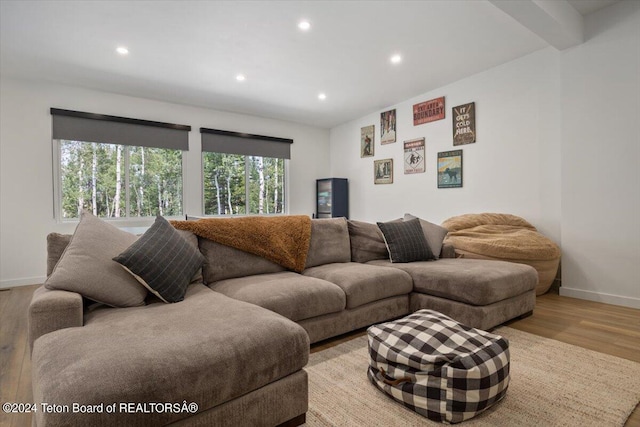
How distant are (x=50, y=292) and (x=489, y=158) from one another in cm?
443

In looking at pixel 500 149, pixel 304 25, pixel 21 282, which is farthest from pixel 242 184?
pixel 500 149

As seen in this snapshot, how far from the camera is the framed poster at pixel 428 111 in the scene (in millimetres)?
4723

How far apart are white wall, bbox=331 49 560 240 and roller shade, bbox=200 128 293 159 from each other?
80.2 inches

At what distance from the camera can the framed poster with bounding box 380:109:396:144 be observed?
5465 millimetres

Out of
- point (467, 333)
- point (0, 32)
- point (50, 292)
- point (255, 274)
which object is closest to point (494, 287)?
point (467, 333)

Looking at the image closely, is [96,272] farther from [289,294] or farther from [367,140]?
[367,140]

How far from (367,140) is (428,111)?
1.34 m

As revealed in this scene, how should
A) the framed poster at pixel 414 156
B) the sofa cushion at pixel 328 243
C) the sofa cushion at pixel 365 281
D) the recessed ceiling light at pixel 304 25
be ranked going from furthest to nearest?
the framed poster at pixel 414 156 → the recessed ceiling light at pixel 304 25 → the sofa cushion at pixel 328 243 → the sofa cushion at pixel 365 281

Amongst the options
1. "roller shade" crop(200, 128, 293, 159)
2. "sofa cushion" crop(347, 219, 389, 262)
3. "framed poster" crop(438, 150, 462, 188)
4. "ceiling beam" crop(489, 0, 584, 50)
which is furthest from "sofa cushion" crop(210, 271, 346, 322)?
"roller shade" crop(200, 128, 293, 159)

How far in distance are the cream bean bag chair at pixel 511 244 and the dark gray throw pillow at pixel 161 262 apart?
2718mm

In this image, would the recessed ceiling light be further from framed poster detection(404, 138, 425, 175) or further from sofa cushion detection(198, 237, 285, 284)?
framed poster detection(404, 138, 425, 175)

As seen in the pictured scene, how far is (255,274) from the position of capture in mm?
2451

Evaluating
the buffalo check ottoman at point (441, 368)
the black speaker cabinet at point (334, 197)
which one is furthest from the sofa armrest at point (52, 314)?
the black speaker cabinet at point (334, 197)

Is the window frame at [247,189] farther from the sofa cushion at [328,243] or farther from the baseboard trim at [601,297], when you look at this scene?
Result: the baseboard trim at [601,297]
